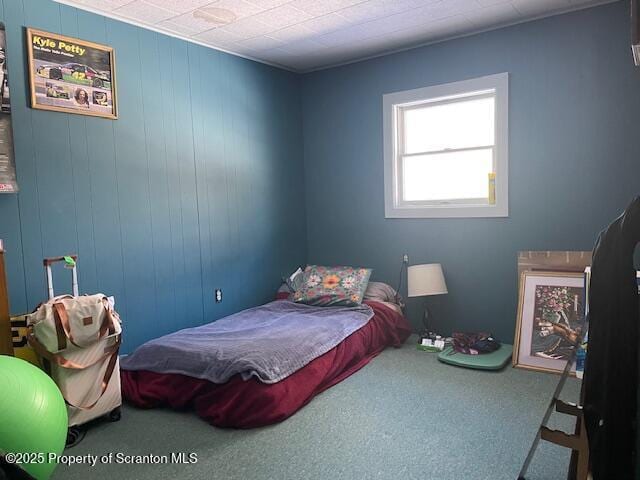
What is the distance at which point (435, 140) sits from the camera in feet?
13.5

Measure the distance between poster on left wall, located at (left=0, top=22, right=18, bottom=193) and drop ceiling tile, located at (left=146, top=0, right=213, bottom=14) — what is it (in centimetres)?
89

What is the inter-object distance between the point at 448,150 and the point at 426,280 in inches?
44.3

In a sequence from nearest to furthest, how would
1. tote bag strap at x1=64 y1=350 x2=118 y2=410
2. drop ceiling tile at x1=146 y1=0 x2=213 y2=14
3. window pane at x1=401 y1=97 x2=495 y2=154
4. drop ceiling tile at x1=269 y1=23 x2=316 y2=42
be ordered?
tote bag strap at x1=64 y1=350 x2=118 y2=410, drop ceiling tile at x1=146 y1=0 x2=213 y2=14, drop ceiling tile at x1=269 y1=23 x2=316 y2=42, window pane at x1=401 y1=97 x2=495 y2=154

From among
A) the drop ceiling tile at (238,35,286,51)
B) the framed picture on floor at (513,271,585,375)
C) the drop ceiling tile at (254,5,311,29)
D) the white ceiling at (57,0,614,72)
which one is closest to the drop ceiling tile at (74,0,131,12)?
the white ceiling at (57,0,614,72)

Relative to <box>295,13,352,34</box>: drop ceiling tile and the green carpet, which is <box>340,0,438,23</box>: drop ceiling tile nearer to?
<box>295,13,352,34</box>: drop ceiling tile

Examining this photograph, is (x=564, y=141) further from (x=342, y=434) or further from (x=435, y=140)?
(x=342, y=434)

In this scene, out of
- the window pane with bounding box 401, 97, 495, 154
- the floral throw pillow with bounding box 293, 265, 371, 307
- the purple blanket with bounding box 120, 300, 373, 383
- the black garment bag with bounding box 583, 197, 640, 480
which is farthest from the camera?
the floral throw pillow with bounding box 293, 265, 371, 307

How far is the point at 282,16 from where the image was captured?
3.29 m

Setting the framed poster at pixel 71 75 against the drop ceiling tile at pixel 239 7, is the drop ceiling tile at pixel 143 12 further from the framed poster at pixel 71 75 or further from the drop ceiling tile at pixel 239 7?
the drop ceiling tile at pixel 239 7

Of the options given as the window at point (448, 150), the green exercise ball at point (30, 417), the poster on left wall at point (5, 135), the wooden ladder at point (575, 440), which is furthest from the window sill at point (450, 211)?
the green exercise ball at point (30, 417)

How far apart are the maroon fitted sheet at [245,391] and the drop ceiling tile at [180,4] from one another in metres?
2.30

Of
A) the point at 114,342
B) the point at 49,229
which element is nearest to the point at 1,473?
the point at 114,342

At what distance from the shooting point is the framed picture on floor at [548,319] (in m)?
3.30

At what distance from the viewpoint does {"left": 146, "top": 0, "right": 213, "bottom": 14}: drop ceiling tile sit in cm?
297
